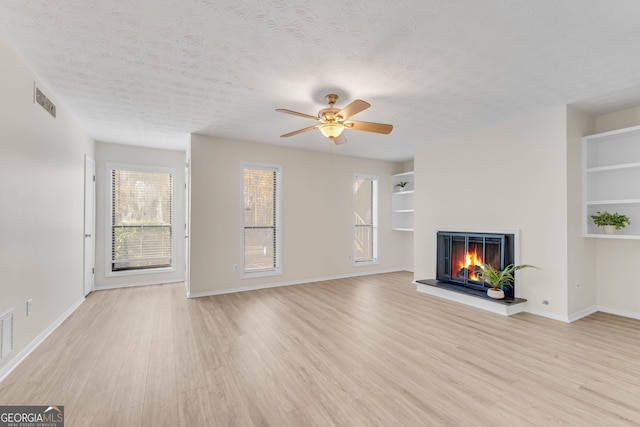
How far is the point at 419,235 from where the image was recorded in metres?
5.51

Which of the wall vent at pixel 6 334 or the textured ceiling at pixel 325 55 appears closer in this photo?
the textured ceiling at pixel 325 55

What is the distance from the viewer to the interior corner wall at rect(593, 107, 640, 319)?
11.8 ft

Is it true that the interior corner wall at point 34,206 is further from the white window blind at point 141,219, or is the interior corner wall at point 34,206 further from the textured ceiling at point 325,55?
the white window blind at point 141,219

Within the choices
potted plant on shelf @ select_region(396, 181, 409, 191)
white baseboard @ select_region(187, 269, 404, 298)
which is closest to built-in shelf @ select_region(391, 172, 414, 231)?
potted plant on shelf @ select_region(396, 181, 409, 191)

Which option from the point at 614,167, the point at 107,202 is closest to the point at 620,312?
the point at 614,167

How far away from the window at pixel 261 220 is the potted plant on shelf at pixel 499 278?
3.47 meters

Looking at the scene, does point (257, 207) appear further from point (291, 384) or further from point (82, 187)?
point (291, 384)

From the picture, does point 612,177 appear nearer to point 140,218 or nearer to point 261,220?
point 261,220

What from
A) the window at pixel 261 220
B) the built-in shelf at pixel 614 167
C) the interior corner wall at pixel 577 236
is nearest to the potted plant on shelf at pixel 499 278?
Result: the interior corner wall at pixel 577 236

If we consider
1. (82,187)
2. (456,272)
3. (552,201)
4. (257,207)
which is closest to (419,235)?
(456,272)

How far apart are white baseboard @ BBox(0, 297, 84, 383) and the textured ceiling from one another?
102 inches

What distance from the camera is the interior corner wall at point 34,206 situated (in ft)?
7.66

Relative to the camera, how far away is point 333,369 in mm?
2404

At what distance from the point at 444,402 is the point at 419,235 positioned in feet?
12.5
